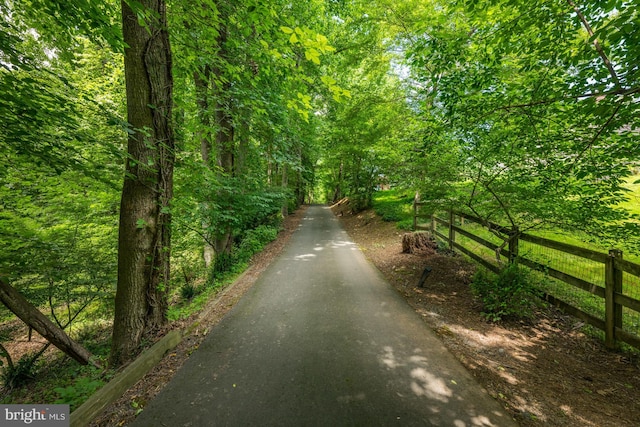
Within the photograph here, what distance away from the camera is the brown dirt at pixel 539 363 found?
95.1 inches

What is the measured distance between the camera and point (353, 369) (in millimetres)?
3029

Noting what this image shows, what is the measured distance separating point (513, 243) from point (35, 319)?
7.31 metres

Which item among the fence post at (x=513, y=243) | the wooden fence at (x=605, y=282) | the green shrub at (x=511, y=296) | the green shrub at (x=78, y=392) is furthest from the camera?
the fence post at (x=513, y=243)

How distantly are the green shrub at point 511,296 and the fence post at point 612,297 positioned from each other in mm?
865

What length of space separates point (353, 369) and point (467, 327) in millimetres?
2164

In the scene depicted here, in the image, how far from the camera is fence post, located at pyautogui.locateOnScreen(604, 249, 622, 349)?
3.25 m

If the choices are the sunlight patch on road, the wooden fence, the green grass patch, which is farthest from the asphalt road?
the green grass patch

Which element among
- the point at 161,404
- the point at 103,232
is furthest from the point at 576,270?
the point at 103,232

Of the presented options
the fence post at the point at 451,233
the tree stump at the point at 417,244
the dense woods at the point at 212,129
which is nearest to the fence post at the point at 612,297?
the dense woods at the point at 212,129

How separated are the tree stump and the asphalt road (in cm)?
295

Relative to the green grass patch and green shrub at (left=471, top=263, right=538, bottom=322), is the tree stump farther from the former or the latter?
green shrub at (left=471, top=263, right=538, bottom=322)

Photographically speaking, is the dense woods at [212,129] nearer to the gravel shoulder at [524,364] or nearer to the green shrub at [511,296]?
the green shrub at [511,296]

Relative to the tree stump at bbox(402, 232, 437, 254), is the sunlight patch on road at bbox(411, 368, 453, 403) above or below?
below

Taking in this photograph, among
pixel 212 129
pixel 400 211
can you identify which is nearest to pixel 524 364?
pixel 212 129
